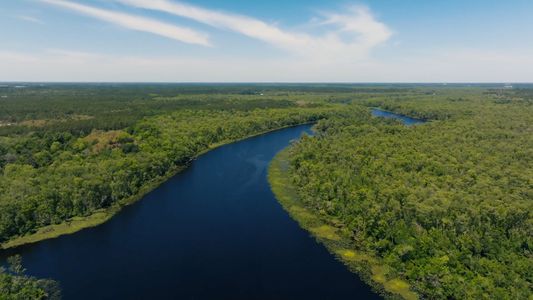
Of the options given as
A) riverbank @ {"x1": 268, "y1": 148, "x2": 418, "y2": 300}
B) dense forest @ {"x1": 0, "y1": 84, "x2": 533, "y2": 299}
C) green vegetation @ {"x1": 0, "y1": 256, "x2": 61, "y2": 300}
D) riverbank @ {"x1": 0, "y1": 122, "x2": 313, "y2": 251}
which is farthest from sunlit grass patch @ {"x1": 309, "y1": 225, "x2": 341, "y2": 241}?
riverbank @ {"x1": 0, "y1": 122, "x2": 313, "y2": 251}

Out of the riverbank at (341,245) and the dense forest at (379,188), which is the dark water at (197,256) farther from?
the dense forest at (379,188)

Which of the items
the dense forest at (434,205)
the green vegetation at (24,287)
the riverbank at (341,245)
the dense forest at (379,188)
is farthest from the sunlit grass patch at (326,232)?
the green vegetation at (24,287)

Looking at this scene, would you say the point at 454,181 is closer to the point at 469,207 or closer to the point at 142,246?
the point at 469,207

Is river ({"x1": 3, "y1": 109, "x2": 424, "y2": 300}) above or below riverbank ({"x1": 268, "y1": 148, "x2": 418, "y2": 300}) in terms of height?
below

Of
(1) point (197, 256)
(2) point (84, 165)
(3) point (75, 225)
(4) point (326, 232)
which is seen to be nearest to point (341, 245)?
(4) point (326, 232)

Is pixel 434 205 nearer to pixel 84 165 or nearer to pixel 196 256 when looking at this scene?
pixel 196 256

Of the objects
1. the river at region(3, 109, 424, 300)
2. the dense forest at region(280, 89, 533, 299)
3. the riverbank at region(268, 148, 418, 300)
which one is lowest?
the river at region(3, 109, 424, 300)

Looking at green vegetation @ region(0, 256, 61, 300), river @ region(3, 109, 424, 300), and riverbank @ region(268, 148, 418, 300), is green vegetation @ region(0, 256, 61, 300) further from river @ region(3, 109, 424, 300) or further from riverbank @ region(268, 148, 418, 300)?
riverbank @ region(268, 148, 418, 300)

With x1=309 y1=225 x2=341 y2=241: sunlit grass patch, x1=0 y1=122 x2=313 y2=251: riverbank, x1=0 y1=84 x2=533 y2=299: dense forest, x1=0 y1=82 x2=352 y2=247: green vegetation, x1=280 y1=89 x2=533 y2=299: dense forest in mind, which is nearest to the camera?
x1=280 y1=89 x2=533 y2=299: dense forest

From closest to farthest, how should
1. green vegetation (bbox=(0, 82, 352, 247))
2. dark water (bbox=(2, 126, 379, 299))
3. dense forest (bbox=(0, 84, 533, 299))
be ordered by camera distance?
1. dense forest (bbox=(0, 84, 533, 299))
2. dark water (bbox=(2, 126, 379, 299))
3. green vegetation (bbox=(0, 82, 352, 247))
